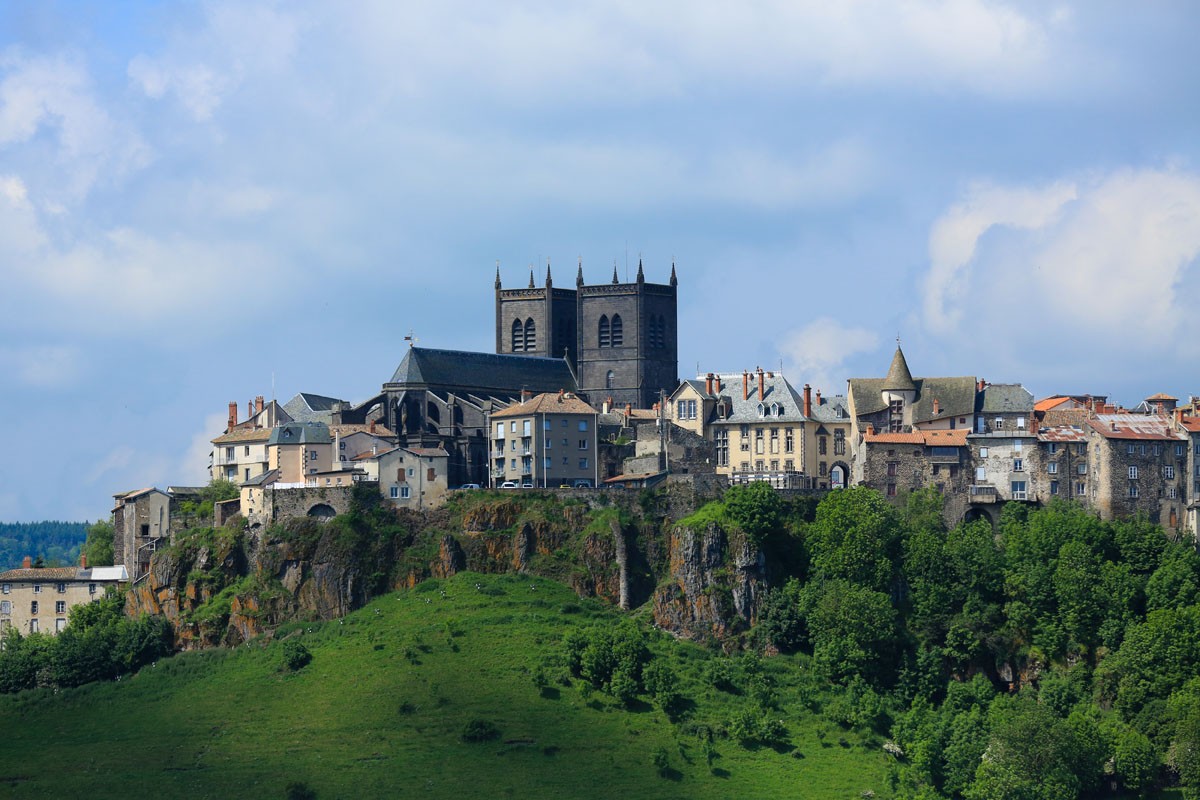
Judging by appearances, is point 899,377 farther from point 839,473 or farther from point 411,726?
point 411,726

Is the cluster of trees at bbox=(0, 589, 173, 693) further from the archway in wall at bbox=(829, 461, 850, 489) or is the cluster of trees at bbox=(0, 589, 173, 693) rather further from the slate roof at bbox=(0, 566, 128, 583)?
the archway in wall at bbox=(829, 461, 850, 489)

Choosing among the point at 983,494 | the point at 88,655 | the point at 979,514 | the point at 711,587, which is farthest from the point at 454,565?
the point at 983,494

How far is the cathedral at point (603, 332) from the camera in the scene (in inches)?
6166

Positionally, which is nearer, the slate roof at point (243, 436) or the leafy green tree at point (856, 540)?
the leafy green tree at point (856, 540)

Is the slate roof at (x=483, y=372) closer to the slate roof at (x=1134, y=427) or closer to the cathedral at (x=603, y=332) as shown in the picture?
the cathedral at (x=603, y=332)

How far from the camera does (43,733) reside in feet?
372

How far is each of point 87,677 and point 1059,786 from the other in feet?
166

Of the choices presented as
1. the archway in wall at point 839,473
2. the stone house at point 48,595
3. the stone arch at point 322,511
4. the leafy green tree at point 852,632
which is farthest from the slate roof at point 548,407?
the stone house at point 48,595

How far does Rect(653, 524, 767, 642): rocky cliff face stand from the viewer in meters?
118

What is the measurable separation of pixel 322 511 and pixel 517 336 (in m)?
42.0

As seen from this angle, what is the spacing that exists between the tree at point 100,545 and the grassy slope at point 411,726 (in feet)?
72.8

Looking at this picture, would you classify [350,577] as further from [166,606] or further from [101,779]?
[101,779]

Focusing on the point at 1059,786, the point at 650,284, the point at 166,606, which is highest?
the point at 650,284

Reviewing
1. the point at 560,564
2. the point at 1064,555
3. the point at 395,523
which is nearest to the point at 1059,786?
the point at 1064,555
